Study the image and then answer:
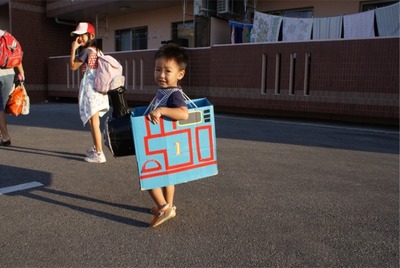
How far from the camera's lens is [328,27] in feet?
32.1

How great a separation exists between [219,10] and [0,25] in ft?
39.5

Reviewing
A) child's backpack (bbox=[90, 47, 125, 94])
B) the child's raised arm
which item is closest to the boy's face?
the child's raised arm

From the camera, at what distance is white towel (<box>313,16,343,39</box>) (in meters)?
9.66

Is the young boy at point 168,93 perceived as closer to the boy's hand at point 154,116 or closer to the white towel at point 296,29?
the boy's hand at point 154,116

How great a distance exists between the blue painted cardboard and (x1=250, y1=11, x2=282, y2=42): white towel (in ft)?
27.2

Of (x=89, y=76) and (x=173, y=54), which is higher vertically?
(x=173, y=54)

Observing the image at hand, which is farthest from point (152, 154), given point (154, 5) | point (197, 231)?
point (154, 5)

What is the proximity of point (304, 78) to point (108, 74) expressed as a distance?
600 centimetres

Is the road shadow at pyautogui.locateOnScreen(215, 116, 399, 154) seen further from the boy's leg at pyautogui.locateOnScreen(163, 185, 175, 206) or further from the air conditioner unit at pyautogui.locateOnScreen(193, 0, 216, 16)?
the air conditioner unit at pyautogui.locateOnScreen(193, 0, 216, 16)

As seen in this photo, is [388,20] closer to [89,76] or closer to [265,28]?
[265,28]

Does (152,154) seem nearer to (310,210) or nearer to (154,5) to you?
(310,210)

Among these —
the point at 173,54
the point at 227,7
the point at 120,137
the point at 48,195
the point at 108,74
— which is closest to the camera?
the point at 173,54

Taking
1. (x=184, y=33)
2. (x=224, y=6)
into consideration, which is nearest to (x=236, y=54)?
(x=224, y=6)

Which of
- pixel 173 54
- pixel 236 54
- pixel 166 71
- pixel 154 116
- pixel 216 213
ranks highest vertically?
pixel 236 54
